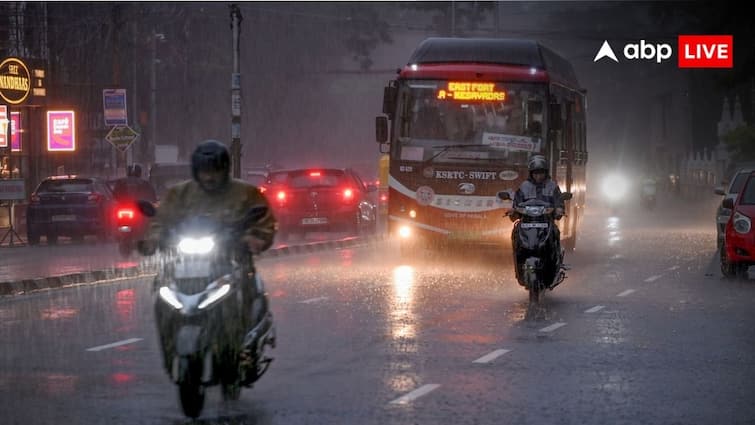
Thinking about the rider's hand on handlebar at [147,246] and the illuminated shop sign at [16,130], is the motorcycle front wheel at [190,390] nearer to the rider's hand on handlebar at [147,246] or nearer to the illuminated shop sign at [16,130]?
the rider's hand on handlebar at [147,246]

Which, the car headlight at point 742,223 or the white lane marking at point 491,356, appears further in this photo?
the car headlight at point 742,223

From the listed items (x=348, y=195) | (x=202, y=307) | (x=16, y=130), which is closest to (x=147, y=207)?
(x=202, y=307)

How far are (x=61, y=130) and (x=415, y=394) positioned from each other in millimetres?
32853

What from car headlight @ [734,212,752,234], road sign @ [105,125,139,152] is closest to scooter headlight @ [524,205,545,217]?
car headlight @ [734,212,752,234]

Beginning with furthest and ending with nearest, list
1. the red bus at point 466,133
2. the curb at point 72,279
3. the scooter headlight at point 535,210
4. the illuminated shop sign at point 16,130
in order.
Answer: the illuminated shop sign at point 16,130
the red bus at point 466,133
the curb at point 72,279
the scooter headlight at point 535,210

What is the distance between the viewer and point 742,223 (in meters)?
20.2

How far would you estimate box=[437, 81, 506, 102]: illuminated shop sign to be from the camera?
24.4 m

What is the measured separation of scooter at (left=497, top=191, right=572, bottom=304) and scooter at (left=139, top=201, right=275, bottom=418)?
7392 millimetres

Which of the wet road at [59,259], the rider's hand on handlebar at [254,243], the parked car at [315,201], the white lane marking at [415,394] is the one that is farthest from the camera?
the parked car at [315,201]

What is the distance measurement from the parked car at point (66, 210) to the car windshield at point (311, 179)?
163 inches

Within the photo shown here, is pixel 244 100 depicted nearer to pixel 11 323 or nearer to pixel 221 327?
pixel 11 323

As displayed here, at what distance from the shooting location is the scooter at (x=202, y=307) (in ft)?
28.0

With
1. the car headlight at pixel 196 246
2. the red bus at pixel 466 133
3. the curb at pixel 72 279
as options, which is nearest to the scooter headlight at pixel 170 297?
the car headlight at pixel 196 246

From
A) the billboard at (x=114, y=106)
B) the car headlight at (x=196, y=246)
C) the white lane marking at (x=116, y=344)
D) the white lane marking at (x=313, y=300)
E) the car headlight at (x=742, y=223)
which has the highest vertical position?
the billboard at (x=114, y=106)
